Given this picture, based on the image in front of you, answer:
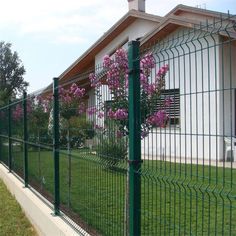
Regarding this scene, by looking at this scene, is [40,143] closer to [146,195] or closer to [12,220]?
[12,220]

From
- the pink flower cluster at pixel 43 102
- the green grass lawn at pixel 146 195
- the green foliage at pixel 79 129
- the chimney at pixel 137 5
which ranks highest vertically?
the chimney at pixel 137 5

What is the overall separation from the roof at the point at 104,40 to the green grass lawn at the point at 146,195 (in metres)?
12.8

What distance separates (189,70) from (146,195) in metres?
2.05

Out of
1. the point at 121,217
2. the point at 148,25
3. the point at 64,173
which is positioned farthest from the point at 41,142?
the point at 148,25

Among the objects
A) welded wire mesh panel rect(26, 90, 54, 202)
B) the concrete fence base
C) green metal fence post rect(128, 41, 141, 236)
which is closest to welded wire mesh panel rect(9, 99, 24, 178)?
the concrete fence base

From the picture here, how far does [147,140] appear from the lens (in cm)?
423

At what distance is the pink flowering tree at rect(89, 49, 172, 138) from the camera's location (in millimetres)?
4102

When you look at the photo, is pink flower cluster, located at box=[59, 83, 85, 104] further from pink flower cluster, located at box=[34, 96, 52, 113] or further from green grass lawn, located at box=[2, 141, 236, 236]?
pink flower cluster, located at box=[34, 96, 52, 113]

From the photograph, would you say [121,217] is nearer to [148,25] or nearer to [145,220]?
[145,220]

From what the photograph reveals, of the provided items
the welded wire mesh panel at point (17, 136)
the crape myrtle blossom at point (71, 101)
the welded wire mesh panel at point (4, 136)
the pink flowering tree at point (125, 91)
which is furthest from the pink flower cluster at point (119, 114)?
the welded wire mesh panel at point (4, 136)

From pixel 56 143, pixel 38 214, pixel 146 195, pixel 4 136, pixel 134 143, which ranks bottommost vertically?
pixel 38 214

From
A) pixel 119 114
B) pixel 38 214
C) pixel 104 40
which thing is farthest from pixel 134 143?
pixel 104 40

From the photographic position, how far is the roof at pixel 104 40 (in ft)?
62.7

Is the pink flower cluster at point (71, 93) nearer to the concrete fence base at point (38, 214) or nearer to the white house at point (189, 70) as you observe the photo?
the white house at point (189, 70)
